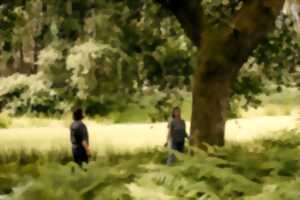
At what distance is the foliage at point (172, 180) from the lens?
550 cm

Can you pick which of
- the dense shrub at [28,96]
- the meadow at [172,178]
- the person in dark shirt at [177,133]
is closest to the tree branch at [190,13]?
the person in dark shirt at [177,133]

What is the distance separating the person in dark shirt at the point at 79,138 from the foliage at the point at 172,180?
4.84 m

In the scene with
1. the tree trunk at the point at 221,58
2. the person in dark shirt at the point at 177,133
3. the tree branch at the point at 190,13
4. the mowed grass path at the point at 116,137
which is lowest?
the mowed grass path at the point at 116,137

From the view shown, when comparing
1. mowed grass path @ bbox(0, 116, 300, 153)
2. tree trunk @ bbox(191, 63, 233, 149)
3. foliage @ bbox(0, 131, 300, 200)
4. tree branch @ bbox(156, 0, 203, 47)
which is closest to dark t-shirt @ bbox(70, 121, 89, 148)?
tree trunk @ bbox(191, 63, 233, 149)

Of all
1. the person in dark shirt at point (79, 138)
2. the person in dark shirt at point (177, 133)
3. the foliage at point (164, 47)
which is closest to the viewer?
the person in dark shirt at point (79, 138)

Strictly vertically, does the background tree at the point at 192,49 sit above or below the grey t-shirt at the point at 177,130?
above

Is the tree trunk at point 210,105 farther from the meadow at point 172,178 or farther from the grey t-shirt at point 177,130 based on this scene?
the meadow at point 172,178

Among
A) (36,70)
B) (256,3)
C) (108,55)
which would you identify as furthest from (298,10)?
(36,70)

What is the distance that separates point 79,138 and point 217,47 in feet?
9.11

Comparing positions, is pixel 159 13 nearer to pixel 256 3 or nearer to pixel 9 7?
pixel 9 7

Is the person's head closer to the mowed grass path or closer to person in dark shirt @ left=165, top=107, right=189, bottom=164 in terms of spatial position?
person in dark shirt @ left=165, top=107, right=189, bottom=164

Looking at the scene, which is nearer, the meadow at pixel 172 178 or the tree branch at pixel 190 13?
the meadow at pixel 172 178

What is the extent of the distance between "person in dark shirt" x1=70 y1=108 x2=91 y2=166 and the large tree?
1.89 m

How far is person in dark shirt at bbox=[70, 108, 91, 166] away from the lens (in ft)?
39.3
